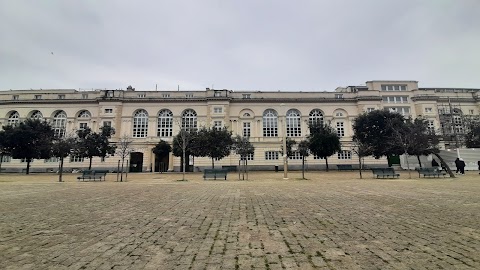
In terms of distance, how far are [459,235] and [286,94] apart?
43718 mm

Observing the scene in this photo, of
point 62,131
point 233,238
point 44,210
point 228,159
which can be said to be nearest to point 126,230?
point 233,238

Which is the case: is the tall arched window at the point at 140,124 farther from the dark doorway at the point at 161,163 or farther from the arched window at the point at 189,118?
the arched window at the point at 189,118

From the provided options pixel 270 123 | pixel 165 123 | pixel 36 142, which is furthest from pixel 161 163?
pixel 270 123

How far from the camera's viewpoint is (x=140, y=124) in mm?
44656

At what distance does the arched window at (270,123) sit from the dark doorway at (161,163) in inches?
704

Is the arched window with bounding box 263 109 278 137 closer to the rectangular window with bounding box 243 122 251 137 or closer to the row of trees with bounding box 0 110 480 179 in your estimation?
the rectangular window with bounding box 243 122 251 137

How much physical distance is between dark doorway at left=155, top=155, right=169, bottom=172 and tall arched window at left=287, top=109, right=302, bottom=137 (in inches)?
871

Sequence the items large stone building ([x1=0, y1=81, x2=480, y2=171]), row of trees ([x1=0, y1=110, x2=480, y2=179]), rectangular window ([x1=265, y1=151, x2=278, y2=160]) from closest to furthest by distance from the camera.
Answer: row of trees ([x1=0, y1=110, x2=480, y2=179]) → large stone building ([x1=0, y1=81, x2=480, y2=171]) → rectangular window ([x1=265, y1=151, x2=278, y2=160])

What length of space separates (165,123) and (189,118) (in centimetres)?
430

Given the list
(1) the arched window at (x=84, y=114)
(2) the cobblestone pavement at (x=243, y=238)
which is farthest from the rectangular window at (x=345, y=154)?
(1) the arched window at (x=84, y=114)

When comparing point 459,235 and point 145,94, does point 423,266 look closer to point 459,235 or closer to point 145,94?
point 459,235

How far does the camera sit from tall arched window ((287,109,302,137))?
151 ft

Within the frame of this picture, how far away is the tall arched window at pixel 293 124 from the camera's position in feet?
151

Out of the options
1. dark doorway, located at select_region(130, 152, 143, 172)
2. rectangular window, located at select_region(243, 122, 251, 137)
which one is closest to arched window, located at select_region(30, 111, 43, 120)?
dark doorway, located at select_region(130, 152, 143, 172)
